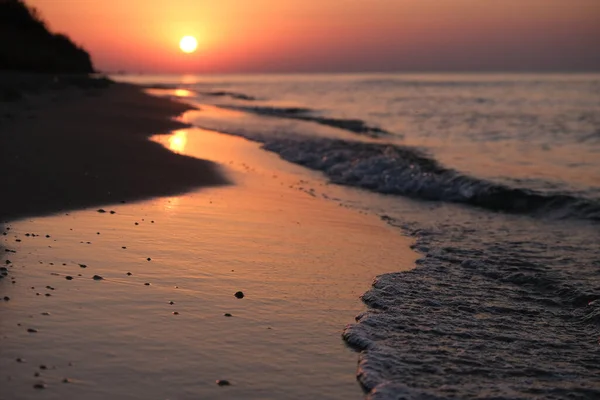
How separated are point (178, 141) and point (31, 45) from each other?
37.0 meters

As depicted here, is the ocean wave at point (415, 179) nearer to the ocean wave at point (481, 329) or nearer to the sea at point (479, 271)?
the sea at point (479, 271)

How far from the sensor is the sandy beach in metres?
4.27

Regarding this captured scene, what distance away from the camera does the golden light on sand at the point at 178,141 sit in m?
17.0

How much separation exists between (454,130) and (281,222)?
20884 millimetres

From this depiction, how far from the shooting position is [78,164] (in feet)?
39.0

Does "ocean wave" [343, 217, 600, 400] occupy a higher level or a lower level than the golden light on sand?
lower

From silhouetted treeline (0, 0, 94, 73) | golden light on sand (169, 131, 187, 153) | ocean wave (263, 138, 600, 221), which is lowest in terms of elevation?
ocean wave (263, 138, 600, 221)

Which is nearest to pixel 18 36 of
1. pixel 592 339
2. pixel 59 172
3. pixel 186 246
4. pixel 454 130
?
pixel 454 130

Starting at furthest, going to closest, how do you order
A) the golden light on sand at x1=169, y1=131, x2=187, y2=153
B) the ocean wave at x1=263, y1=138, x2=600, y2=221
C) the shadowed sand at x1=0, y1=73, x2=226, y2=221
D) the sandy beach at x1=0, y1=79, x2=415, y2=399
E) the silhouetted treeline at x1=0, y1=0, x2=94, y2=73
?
the silhouetted treeline at x1=0, y1=0, x2=94, y2=73, the golden light on sand at x1=169, y1=131, x2=187, y2=153, the ocean wave at x1=263, y1=138, x2=600, y2=221, the shadowed sand at x1=0, y1=73, x2=226, y2=221, the sandy beach at x1=0, y1=79, x2=415, y2=399

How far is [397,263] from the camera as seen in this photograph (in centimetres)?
800

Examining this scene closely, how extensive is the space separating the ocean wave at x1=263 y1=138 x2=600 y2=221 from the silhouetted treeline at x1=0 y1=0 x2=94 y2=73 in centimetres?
3006

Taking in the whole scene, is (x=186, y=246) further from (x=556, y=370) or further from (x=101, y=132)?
(x=101, y=132)

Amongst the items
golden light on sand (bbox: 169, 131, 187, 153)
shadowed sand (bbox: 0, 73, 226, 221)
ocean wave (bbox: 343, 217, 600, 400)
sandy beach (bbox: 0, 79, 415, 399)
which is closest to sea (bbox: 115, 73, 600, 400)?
ocean wave (bbox: 343, 217, 600, 400)

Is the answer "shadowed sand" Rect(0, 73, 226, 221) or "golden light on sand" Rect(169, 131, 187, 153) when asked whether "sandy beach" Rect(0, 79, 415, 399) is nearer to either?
"shadowed sand" Rect(0, 73, 226, 221)
